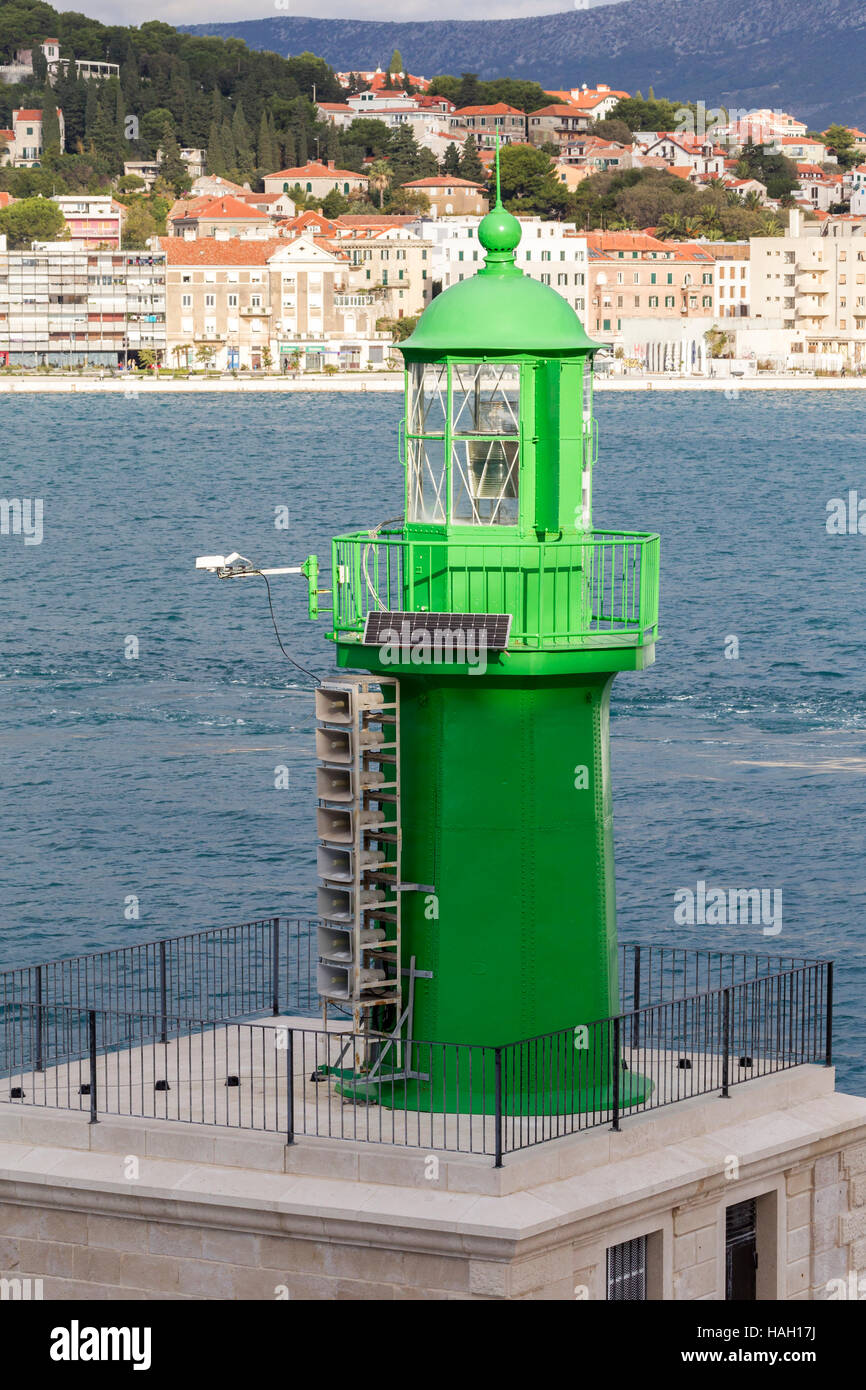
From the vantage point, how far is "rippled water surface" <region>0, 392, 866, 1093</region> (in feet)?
95.7

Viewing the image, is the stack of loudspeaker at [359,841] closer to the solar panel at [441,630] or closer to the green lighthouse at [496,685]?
the green lighthouse at [496,685]

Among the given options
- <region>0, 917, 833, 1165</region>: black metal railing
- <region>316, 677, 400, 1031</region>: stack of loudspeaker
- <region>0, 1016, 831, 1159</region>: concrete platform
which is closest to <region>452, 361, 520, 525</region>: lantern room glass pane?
<region>316, 677, 400, 1031</region>: stack of loudspeaker

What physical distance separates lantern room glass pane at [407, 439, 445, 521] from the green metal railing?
0.15m

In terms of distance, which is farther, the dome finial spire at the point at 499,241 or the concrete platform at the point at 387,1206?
the dome finial spire at the point at 499,241

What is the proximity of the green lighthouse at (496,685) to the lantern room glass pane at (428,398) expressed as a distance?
0.01 m

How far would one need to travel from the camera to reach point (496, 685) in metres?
12.1

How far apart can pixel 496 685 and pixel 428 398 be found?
1.54 m

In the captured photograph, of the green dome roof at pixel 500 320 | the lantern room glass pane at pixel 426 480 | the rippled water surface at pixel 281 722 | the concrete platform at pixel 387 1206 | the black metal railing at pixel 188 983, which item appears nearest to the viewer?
the concrete platform at pixel 387 1206

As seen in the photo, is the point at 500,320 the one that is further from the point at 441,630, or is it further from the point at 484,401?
the point at 441,630

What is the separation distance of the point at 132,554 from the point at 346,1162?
70.5m

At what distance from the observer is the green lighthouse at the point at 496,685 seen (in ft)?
39.7

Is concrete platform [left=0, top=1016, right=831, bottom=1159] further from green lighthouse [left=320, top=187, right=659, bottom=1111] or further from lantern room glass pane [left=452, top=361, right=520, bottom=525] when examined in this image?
lantern room glass pane [left=452, top=361, right=520, bottom=525]

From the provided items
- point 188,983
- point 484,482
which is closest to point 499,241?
point 484,482

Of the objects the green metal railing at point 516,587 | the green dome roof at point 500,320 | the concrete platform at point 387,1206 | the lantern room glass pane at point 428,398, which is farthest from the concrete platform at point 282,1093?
the green dome roof at point 500,320
